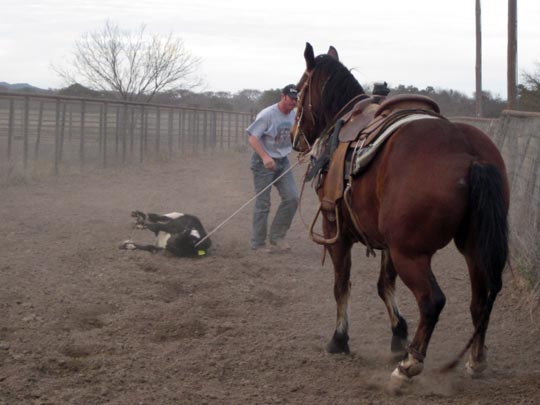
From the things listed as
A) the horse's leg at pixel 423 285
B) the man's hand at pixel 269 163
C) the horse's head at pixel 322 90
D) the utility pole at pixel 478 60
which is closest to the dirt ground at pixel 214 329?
the horse's leg at pixel 423 285

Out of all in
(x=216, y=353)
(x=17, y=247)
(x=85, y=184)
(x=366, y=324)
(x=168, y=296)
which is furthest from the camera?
(x=85, y=184)

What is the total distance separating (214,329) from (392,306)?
4.48 feet

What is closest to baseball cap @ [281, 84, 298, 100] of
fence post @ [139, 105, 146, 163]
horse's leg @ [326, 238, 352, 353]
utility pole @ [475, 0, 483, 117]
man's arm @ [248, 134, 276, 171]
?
man's arm @ [248, 134, 276, 171]

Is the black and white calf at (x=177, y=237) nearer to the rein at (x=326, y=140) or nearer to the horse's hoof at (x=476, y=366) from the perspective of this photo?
the rein at (x=326, y=140)

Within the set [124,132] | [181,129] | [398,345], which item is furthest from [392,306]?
[181,129]

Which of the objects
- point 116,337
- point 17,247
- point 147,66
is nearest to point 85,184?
point 17,247

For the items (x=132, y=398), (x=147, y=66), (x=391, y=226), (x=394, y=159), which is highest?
(x=147, y=66)

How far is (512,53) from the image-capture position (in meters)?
15.1

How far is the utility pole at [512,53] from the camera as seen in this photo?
49.5 feet

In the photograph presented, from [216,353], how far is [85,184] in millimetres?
11263

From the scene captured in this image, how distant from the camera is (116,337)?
5176mm

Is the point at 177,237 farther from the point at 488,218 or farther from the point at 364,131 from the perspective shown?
the point at 488,218

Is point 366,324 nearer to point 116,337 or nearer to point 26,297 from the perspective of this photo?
point 116,337

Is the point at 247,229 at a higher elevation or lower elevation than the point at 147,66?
lower
